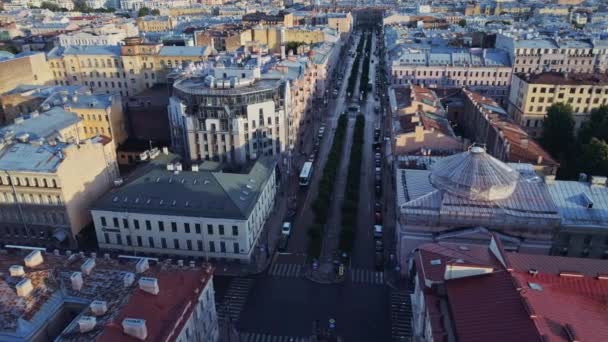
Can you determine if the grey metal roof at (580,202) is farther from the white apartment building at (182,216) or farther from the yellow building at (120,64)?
the yellow building at (120,64)

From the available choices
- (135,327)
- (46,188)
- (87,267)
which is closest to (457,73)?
(46,188)

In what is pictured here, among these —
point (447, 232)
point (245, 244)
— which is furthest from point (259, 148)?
point (447, 232)

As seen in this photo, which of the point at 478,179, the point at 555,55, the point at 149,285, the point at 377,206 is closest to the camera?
the point at 149,285

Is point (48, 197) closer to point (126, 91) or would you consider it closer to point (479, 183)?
point (479, 183)

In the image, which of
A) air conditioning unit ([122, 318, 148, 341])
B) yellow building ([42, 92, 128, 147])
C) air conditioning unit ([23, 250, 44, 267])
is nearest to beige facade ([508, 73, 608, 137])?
yellow building ([42, 92, 128, 147])

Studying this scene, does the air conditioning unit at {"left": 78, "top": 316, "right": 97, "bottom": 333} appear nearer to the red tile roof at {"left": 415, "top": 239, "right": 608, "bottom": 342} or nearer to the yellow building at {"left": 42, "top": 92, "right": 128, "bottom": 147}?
the red tile roof at {"left": 415, "top": 239, "right": 608, "bottom": 342}

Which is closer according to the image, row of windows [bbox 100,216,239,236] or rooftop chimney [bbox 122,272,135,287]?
rooftop chimney [bbox 122,272,135,287]

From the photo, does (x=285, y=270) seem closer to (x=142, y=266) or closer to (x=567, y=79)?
(x=142, y=266)
